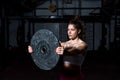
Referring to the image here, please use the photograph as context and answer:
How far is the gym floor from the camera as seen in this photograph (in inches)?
283

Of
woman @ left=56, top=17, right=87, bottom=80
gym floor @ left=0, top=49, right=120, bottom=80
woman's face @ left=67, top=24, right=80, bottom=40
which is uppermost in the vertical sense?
woman's face @ left=67, top=24, right=80, bottom=40

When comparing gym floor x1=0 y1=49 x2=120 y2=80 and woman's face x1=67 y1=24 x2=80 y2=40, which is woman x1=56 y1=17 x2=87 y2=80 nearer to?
woman's face x1=67 y1=24 x2=80 y2=40

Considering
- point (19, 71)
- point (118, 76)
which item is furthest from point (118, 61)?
point (19, 71)

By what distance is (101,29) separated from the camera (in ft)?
41.4

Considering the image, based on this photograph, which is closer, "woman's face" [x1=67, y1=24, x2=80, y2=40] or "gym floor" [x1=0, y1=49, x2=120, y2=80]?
"woman's face" [x1=67, y1=24, x2=80, y2=40]

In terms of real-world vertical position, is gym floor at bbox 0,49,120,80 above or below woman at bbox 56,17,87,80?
below

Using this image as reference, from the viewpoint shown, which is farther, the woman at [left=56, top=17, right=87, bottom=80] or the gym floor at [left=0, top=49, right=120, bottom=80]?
the gym floor at [left=0, top=49, right=120, bottom=80]

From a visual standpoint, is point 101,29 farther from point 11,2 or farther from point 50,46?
point 50,46

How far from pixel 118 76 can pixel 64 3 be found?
6311 millimetres

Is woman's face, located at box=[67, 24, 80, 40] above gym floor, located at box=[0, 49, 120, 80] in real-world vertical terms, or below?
above

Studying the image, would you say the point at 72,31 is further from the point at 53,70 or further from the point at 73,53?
the point at 53,70

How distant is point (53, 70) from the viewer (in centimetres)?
820

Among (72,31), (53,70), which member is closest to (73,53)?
(72,31)

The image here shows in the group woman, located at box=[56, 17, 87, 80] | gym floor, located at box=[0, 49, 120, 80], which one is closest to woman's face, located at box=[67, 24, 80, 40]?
woman, located at box=[56, 17, 87, 80]
